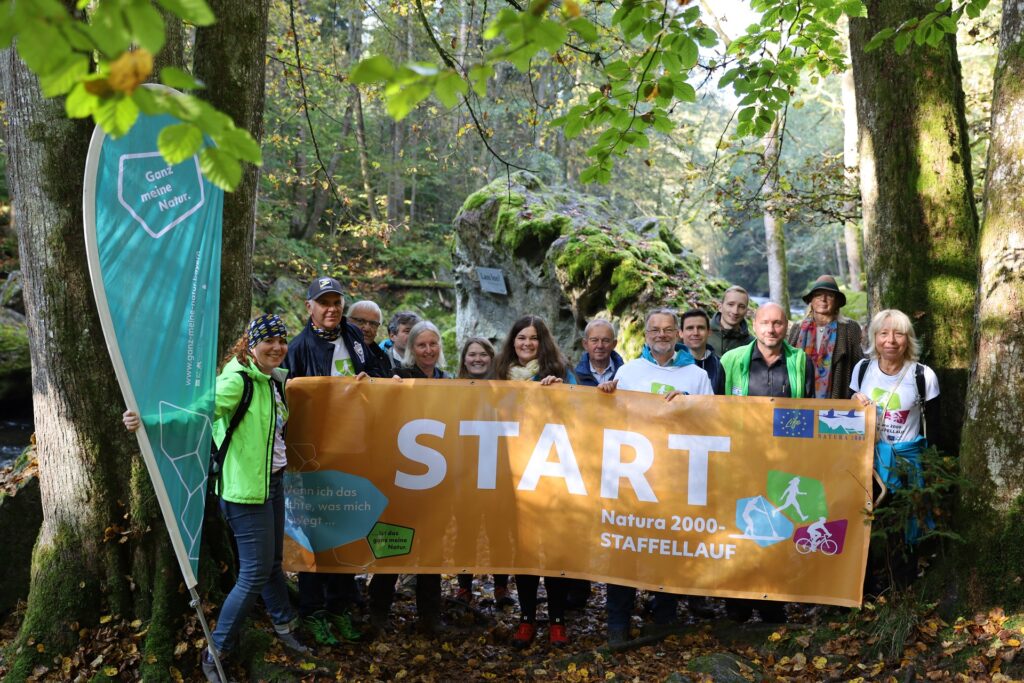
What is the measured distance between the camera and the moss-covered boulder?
414 inches

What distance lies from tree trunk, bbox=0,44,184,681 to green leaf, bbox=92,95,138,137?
258cm

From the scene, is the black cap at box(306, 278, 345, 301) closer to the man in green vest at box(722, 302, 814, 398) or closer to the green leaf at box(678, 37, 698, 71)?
the green leaf at box(678, 37, 698, 71)

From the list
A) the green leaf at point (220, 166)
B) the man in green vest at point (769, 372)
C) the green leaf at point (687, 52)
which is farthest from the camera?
the man in green vest at point (769, 372)

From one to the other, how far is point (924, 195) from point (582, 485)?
3254mm

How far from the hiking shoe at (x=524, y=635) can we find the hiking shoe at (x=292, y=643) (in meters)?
1.37

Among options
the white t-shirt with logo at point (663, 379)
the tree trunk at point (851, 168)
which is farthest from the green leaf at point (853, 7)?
the tree trunk at point (851, 168)

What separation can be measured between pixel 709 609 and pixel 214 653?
337 cm

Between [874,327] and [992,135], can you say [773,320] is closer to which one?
[874,327]

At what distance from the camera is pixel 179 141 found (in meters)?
2.18

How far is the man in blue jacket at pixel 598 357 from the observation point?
5.66m

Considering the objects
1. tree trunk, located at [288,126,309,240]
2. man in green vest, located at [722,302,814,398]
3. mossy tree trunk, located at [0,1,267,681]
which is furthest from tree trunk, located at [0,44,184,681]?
tree trunk, located at [288,126,309,240]

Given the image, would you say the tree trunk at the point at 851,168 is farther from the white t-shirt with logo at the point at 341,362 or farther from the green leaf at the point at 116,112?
the green leaf at the point at 116,112

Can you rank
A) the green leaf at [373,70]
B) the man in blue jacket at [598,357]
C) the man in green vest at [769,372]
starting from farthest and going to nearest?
the man in blue jacket at [598,357], the man in green vest at [769,372], the green leaf at [373,70]

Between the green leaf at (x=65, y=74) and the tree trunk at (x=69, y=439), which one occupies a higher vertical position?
the green leaf at (x=65, y=74)
